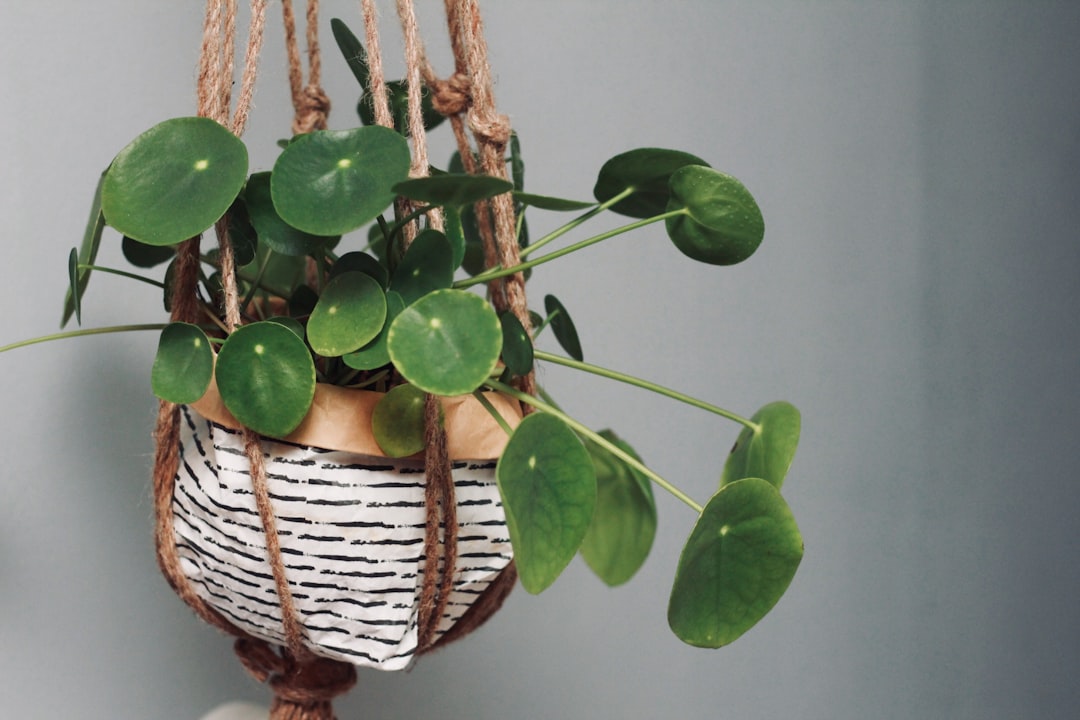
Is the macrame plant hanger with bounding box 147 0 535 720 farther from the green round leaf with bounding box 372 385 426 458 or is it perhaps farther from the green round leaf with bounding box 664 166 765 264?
the green round leaf with bounding box 664 166 765 264

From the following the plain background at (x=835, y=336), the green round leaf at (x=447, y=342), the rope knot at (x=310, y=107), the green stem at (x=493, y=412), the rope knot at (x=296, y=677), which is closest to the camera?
the green round leaf at (x=447, y=342)

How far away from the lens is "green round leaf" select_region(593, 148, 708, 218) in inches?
35.8

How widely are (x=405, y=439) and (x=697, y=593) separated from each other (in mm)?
254

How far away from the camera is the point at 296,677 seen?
101cm

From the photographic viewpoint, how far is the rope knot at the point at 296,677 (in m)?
1.01

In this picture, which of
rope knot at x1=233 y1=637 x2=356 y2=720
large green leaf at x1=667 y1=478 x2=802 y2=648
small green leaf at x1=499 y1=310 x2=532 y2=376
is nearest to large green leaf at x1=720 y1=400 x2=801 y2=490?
large green leaf at x1=667 y1=478 x2=802 y2=648

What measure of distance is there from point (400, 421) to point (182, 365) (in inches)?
6.9

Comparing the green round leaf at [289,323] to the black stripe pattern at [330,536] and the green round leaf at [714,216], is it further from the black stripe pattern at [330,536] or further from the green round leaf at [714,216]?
the green round leaf at [714,216]

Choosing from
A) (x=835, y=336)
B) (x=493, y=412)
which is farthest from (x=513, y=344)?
(x=835, y=336)

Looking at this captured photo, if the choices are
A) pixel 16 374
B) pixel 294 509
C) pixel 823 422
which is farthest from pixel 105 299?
pixel 823 422

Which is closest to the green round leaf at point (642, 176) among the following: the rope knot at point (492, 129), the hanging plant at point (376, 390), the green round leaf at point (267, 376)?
the hanging plant at point (376, 390)

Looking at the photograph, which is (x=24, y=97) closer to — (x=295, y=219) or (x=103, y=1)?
(x=103, y=1)

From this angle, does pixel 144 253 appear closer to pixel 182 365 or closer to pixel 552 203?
pixel 182 365

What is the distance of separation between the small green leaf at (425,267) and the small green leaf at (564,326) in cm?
28
